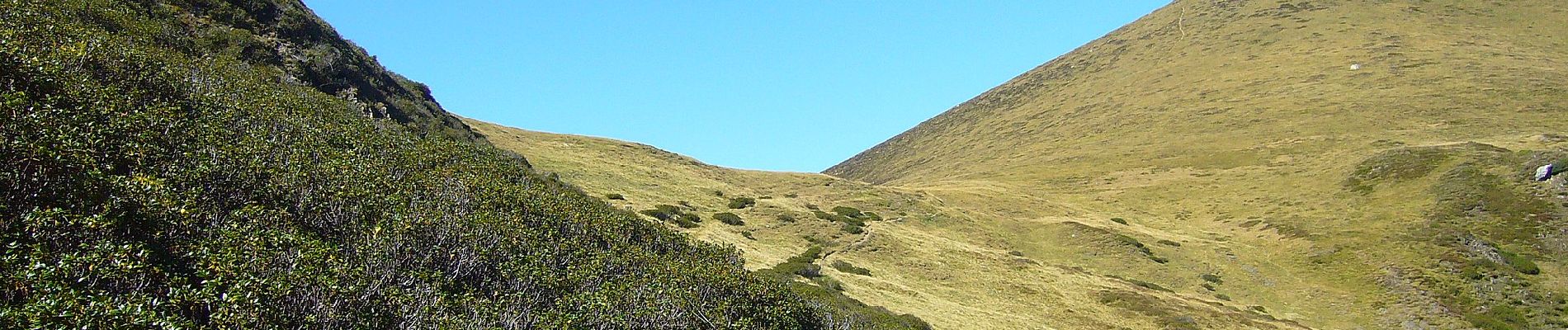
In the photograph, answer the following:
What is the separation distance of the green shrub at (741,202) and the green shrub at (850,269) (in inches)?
466

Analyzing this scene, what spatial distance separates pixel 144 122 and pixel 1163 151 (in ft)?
318

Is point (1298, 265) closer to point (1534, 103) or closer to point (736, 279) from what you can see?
point (736, 279)

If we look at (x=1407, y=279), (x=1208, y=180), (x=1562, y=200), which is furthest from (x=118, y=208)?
(x=1208, y=180)

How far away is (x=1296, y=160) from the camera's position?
3073 inches

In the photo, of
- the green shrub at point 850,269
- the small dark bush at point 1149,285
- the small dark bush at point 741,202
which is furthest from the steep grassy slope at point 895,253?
the small dark bush at point 741,202

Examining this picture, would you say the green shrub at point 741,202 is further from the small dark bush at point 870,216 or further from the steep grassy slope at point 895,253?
the small dark bush at point 870,216

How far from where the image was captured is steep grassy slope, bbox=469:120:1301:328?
30328 millimetres

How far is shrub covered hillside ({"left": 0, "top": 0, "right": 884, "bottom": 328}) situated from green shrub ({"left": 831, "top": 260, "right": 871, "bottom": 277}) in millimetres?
11220

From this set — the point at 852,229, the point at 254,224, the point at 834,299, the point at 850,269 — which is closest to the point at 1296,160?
the point at 852,229

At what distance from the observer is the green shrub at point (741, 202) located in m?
44.7

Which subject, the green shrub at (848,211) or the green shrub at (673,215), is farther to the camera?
the green shrub at (848,211)

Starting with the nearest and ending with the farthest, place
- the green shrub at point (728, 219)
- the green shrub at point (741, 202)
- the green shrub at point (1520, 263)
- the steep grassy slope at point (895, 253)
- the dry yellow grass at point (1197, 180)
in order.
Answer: the steep grassy slope at point (895, 253), the dry yellow grass at point (1197, 180), the green shrub at point (728, 219), the green shrub at point (1520, 263), the green shrub at point (741, 202)

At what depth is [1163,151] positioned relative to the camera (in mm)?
93188

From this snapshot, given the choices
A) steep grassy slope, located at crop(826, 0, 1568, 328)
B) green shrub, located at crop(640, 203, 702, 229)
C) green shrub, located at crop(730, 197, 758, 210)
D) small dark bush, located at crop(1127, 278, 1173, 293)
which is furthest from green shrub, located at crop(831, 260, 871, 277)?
small dark bush, located at crop(1127, 278, 1173, 293)
